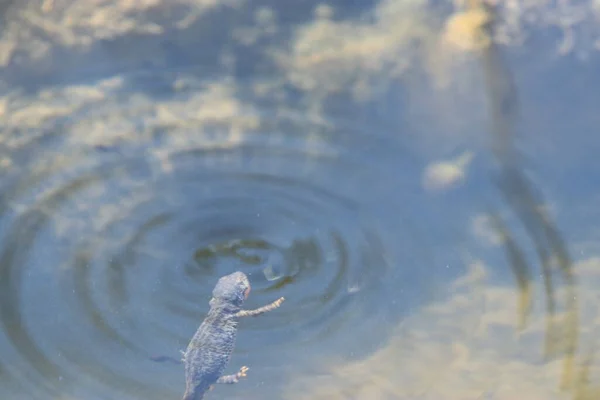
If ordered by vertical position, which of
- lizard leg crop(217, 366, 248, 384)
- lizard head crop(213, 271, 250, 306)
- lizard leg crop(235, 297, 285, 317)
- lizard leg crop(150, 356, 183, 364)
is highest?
lizard head crop(213, 271, 250, 306)

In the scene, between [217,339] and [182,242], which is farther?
[182,242]

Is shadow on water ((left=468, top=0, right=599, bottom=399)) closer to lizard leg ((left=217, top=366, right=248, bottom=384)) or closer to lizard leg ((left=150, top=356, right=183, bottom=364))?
lizard leg ((left=217, top=366, right=248, bottom=384))

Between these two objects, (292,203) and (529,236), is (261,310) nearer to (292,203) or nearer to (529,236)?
(292,203)

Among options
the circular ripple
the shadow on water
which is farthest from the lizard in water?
the shadow on water

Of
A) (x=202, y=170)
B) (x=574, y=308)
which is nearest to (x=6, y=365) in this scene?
(x=202, y=170)

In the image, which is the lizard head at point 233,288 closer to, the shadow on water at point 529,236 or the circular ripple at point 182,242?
the circular ripple at point 182,242

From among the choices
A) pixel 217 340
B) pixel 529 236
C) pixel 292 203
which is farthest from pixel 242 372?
pixel 529 236

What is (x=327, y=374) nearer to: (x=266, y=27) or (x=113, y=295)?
(x=113, y=295)
